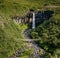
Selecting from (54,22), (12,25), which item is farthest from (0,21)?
(54,22)

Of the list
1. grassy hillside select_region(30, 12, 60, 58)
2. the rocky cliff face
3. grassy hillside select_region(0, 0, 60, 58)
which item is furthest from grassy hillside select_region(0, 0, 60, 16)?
grassy hillside select_region(30, 12, 60, 58)

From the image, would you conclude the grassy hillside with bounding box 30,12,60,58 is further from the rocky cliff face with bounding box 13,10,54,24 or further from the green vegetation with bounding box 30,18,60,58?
the rocky cliff face with bounding box 13,10,54,24

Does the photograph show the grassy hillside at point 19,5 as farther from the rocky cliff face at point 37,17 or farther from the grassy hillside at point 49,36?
the grassy hillside at point 49,36

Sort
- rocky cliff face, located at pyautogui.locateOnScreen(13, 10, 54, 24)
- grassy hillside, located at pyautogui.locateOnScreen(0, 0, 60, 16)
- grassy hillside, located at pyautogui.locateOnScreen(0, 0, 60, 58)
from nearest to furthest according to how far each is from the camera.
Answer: grassy hillside, located at pyautogui.locateOnScreen(0, 0, 60, 58)
grassy hillside, located at pyautogui.locateOnScreen(0, 0, 60, 16)
rocky cliff face, located at pyautogui.locateOnScreen(13, 10, 54, 24)

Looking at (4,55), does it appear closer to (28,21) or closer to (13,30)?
(13,30)

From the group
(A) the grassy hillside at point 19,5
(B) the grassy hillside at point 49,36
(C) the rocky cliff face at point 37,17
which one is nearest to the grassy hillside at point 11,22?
(A) the grassy hillside at point 19,5

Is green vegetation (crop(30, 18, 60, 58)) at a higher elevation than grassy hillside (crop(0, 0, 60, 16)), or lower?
lower

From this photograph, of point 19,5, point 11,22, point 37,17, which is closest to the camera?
point 11,22

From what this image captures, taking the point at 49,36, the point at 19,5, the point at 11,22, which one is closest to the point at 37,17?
the point at 19,5

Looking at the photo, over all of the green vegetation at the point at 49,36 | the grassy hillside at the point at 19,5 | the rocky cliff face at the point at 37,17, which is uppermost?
the grassy hillside at the point at 19,5

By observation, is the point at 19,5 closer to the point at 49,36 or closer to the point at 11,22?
the point at 11,22

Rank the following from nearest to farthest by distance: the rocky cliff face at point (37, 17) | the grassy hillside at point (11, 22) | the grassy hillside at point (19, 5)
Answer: the grassy hillside at point (11, 22)
the grassy hillside at point (19, 5)
the rocky cliff face at point (37, 17)

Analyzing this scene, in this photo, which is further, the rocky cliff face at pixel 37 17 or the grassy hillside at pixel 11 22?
the rocky cliff face at pixel 37 17

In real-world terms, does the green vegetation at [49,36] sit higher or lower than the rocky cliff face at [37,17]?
lower
